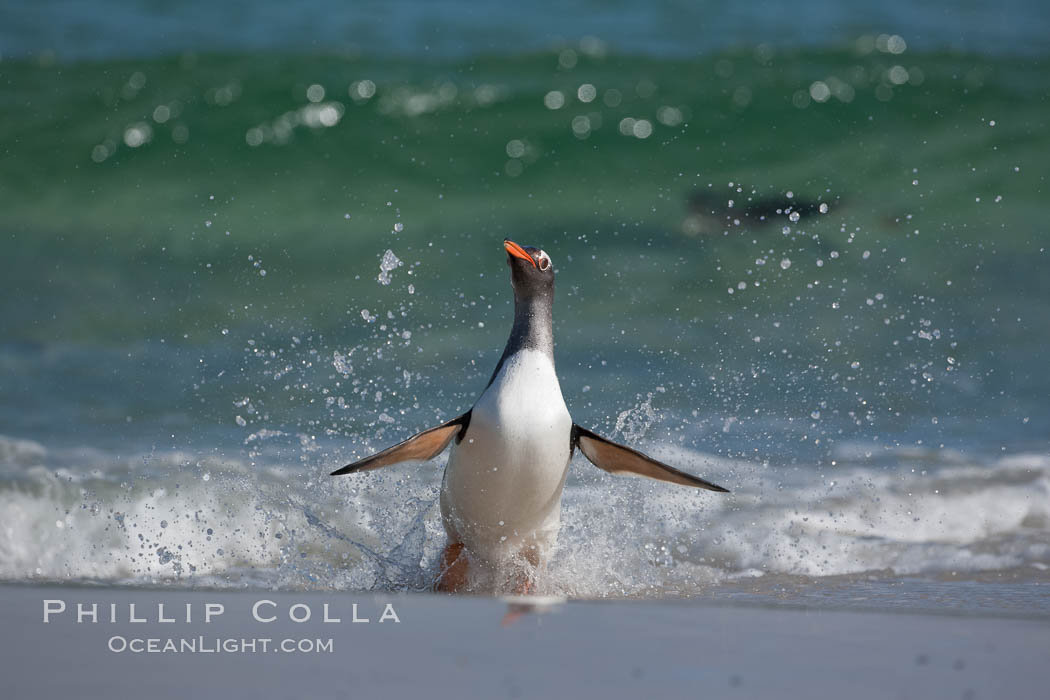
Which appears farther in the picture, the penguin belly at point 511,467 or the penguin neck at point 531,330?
the penguin neck at point 531,330

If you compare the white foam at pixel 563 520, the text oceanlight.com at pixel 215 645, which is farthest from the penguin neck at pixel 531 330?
the text oceanlight.com at pixel 215 645

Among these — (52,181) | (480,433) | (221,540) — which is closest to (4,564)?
(221,540)

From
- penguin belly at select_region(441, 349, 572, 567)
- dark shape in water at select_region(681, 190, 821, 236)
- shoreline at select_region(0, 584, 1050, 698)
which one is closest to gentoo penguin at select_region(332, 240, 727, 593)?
penguin belly at select_region(441, 349, 572, 567)

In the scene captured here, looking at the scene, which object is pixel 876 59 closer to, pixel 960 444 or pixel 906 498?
pixel 960 444

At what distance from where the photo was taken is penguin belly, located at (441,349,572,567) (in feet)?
10.1

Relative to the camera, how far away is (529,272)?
3.30 meters

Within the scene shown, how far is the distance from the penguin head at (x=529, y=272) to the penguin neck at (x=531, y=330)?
2 cm

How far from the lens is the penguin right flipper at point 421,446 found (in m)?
3.04

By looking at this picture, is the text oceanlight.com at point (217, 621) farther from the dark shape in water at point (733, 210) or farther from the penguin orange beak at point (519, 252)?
the dark shape in water at point (733, 210)

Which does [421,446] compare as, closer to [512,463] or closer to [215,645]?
[512,463]

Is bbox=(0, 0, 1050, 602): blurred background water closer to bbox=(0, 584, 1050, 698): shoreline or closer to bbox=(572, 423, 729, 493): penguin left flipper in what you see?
bbox=(572, 423, 729, 493): penguin left flipper

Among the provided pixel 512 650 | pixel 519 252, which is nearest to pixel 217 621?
pixel 512 650

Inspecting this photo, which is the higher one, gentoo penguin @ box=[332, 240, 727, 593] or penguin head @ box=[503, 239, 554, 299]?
penguin head @ box=[503, 239, 554, 299]

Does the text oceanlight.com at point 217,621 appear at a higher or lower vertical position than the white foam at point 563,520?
lower
